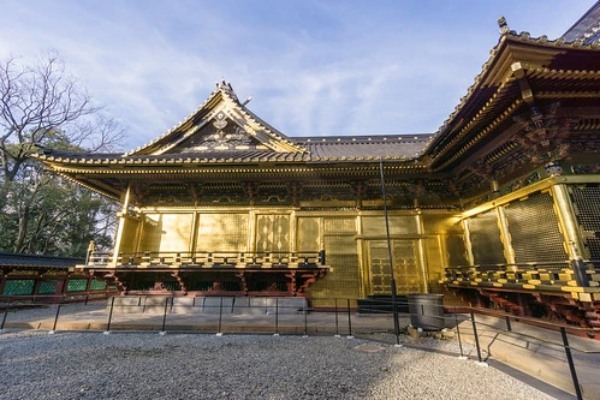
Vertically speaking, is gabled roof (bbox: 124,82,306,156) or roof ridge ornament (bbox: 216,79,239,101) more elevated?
roof ridge ornament (bbox: 216,79,239,101)

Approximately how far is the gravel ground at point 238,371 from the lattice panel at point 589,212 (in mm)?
4109

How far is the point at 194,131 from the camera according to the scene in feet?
42.1

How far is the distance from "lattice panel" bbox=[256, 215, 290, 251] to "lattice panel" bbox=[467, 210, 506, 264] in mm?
7005

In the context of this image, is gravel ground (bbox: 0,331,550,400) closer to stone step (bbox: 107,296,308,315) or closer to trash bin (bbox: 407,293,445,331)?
trash bin (bbox: 407,293,445,331)

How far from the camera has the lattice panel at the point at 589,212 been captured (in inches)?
232

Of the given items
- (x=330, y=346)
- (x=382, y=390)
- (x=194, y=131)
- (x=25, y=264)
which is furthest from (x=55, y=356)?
(x=25, y=264)

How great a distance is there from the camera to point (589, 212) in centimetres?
612

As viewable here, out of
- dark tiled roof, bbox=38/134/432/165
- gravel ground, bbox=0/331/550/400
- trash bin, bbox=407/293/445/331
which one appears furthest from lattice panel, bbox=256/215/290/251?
trash bin, bbox=407/293/445/331

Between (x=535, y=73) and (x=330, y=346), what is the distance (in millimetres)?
7288

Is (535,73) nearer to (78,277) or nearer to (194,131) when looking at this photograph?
(194,131)

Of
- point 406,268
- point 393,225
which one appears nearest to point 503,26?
point 393,225

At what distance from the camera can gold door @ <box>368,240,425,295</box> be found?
10.1 metres

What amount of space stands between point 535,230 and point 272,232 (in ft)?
27.7

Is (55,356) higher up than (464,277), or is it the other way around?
(464,277)
